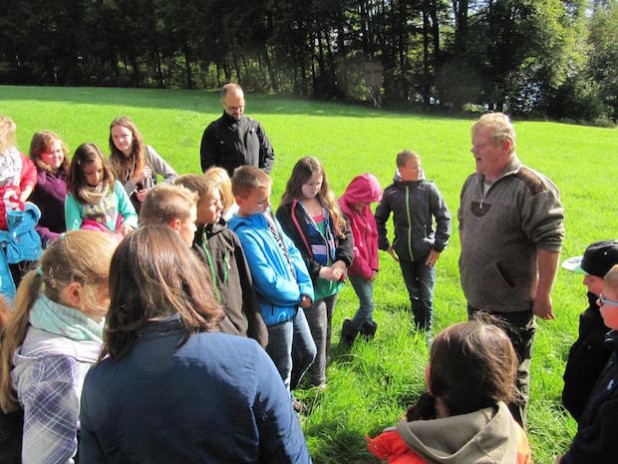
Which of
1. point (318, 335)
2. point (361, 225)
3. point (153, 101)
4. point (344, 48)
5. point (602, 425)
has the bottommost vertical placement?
point (318, 335)

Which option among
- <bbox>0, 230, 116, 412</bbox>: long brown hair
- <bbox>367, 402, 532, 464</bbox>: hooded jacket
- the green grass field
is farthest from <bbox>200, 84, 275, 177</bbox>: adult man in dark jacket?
<bbox>367, 402, 532, 464</bbox>: hooded jacket

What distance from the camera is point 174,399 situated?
60.4 inches

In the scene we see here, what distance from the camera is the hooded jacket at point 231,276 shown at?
9.65 ft

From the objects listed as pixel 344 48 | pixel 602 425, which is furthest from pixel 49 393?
pixel 344 48

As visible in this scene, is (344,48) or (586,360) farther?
(344,48)

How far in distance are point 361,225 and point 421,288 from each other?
93 cm

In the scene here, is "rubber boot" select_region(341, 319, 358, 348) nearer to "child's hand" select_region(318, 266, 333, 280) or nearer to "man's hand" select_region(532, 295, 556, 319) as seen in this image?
"child's hand" select_region(318, 266, 333, 280)

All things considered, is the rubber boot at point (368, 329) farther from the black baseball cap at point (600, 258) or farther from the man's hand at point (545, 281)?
the black baseball cap at point (600, 258)

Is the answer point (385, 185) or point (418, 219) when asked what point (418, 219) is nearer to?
point (418, 219)

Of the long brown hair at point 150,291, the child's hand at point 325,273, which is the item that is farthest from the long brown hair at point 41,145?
the long brown hair at point 150,291

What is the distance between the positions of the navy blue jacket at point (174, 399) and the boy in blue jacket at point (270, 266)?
1.63 metres

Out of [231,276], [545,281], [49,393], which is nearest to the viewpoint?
[49,393]

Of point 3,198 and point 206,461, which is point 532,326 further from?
point 3,198

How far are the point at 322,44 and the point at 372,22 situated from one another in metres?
5.64
